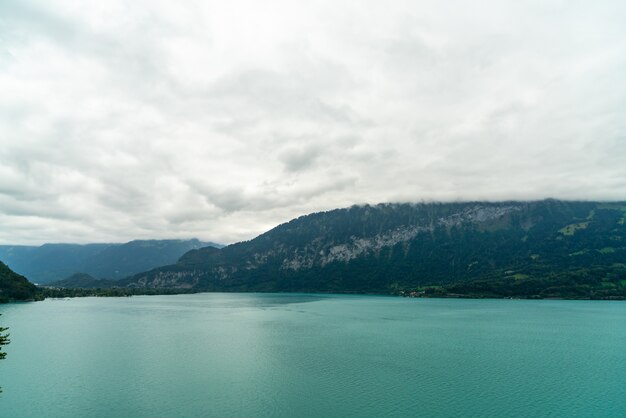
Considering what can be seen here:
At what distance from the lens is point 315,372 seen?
249 feet

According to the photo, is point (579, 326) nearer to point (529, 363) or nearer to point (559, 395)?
point (529, 363)

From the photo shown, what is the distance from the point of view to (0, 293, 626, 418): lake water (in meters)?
56.8

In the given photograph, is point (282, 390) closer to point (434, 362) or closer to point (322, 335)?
point (434, 362)

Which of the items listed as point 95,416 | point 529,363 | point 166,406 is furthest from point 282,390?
point 529,363

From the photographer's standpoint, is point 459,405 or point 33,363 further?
point 33,363

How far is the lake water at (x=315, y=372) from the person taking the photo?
56.8 m

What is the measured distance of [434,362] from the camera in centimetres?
8462

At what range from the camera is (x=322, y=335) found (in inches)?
4877

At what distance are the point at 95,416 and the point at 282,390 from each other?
27289mm

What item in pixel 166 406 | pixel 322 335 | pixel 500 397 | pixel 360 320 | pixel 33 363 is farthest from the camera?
pixel 360 320

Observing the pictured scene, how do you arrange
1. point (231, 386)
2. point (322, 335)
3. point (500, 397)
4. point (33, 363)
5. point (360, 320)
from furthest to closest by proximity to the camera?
point (360, 320) < point (322, 335) < point (33, 363) < point (231, 386) < point (500, 397)

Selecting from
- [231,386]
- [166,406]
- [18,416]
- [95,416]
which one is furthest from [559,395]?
[18,416]

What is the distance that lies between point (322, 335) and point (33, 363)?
246 ft

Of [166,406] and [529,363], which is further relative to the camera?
[529,363]
